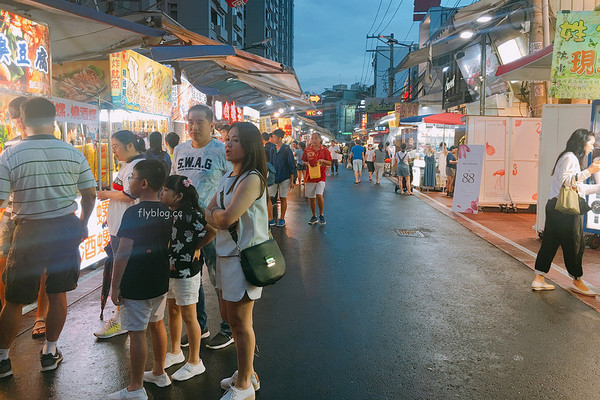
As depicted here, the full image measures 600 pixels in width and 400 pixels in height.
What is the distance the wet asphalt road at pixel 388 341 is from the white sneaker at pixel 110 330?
8 cm

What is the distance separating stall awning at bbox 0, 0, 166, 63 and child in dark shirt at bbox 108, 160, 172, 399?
3.28 metres

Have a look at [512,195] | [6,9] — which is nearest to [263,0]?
[512,195]

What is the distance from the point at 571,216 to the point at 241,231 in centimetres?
438

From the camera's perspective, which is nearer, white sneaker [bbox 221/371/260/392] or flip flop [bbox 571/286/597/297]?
white sneaker [bbox 221/371/260/392]

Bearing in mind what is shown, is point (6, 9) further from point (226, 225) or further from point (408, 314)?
point (408, 314)

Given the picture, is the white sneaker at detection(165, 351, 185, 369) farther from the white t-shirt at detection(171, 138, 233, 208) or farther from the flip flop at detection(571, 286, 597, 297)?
the flip flop at detection(571, 286, 597, 297)

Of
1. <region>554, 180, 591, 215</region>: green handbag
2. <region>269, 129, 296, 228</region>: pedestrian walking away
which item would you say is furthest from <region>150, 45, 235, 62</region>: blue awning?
<region>554, 180, 591, 215</region>: green handbag

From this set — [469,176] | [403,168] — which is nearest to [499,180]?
[469,176]

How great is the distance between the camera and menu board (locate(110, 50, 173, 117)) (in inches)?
→ 294

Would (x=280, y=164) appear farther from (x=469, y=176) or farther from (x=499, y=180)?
(x=499, y=180)

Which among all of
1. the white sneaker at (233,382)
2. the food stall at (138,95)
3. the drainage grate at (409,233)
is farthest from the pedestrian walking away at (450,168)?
the white sneaker at (233,382)

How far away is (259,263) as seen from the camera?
3137 mm

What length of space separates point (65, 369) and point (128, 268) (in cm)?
128

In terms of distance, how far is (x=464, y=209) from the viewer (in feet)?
40.4
